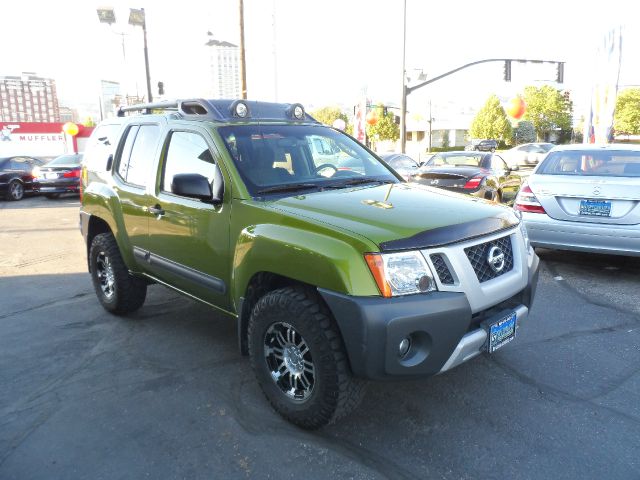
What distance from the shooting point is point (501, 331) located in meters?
3.02

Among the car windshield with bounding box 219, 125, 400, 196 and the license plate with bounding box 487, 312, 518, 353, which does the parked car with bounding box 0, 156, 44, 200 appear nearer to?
the car windshield with bounding box 219, 125, 400, 196

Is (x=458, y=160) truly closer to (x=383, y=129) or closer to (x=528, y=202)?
(x=528, y=202)

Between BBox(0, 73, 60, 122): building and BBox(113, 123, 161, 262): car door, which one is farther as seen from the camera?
BBox(0, 73, 60, 122): building

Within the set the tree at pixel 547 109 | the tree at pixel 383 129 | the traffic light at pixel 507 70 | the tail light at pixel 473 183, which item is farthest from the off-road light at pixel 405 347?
the tree at pixel 383 129

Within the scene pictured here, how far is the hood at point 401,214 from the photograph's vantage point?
2.71 m

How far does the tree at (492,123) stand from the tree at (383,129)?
52.9 feet

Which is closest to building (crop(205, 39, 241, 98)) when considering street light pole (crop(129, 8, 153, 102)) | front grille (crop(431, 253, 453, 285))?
street light pole (crop(129, 8, 153, 102))

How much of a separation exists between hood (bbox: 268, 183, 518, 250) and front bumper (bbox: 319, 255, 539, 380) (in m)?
0.30

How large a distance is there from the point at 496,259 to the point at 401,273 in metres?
0.71

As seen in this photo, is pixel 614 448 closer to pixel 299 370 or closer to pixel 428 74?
pixel 299 370

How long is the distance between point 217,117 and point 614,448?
10.8 ft

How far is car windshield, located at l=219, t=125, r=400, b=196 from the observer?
11.7 ft

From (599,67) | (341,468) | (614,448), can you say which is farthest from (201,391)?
(599,67)

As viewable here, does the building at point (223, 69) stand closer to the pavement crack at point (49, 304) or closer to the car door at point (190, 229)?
the pavement crack at point (49, 304)
